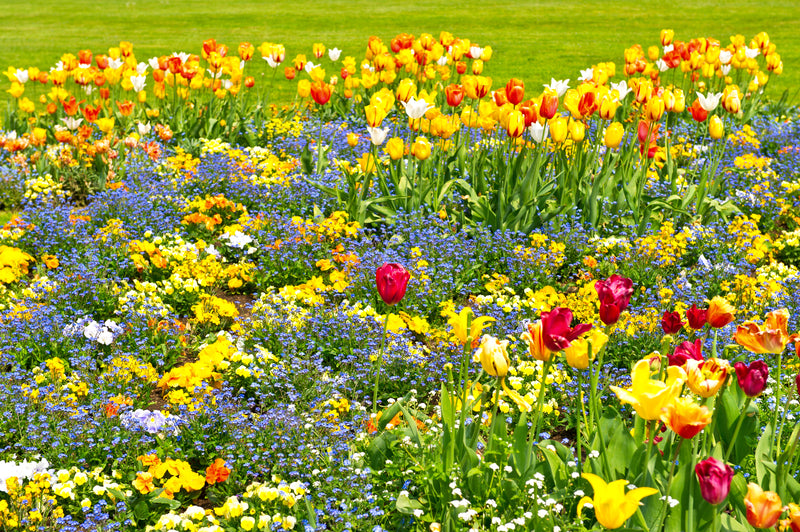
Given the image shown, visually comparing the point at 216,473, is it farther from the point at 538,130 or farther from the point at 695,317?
A: the point at 538,130

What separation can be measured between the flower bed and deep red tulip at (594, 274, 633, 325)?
0.01 metres

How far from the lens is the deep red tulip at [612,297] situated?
103 inches

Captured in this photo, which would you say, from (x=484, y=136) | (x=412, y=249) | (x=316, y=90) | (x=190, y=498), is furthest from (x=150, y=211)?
(x=190, y=498)

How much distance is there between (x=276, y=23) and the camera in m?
22.7

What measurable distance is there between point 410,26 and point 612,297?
20.5 metres

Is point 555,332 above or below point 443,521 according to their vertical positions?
above

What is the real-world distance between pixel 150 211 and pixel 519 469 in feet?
13.0

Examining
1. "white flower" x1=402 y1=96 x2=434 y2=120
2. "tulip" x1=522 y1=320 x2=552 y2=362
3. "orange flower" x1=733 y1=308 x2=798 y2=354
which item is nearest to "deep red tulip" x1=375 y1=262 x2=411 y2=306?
"tulip" x1=522 y1=320 x2=552 y2=362

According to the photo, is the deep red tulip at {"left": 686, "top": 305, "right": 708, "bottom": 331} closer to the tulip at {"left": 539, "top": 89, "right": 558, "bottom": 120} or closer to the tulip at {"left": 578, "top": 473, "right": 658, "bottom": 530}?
the tulip at {"left": 578, "top": 473, "right": 658, "bottom": 530}

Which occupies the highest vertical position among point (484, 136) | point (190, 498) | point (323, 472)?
point (484, 136)

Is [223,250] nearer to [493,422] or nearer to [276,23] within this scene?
[493,422]

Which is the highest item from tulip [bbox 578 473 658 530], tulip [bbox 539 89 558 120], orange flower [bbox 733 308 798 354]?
tulip [bbox 539 89 558 120]

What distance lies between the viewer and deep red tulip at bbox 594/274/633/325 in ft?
8.55

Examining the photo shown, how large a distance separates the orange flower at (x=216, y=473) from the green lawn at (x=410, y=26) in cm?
1072
